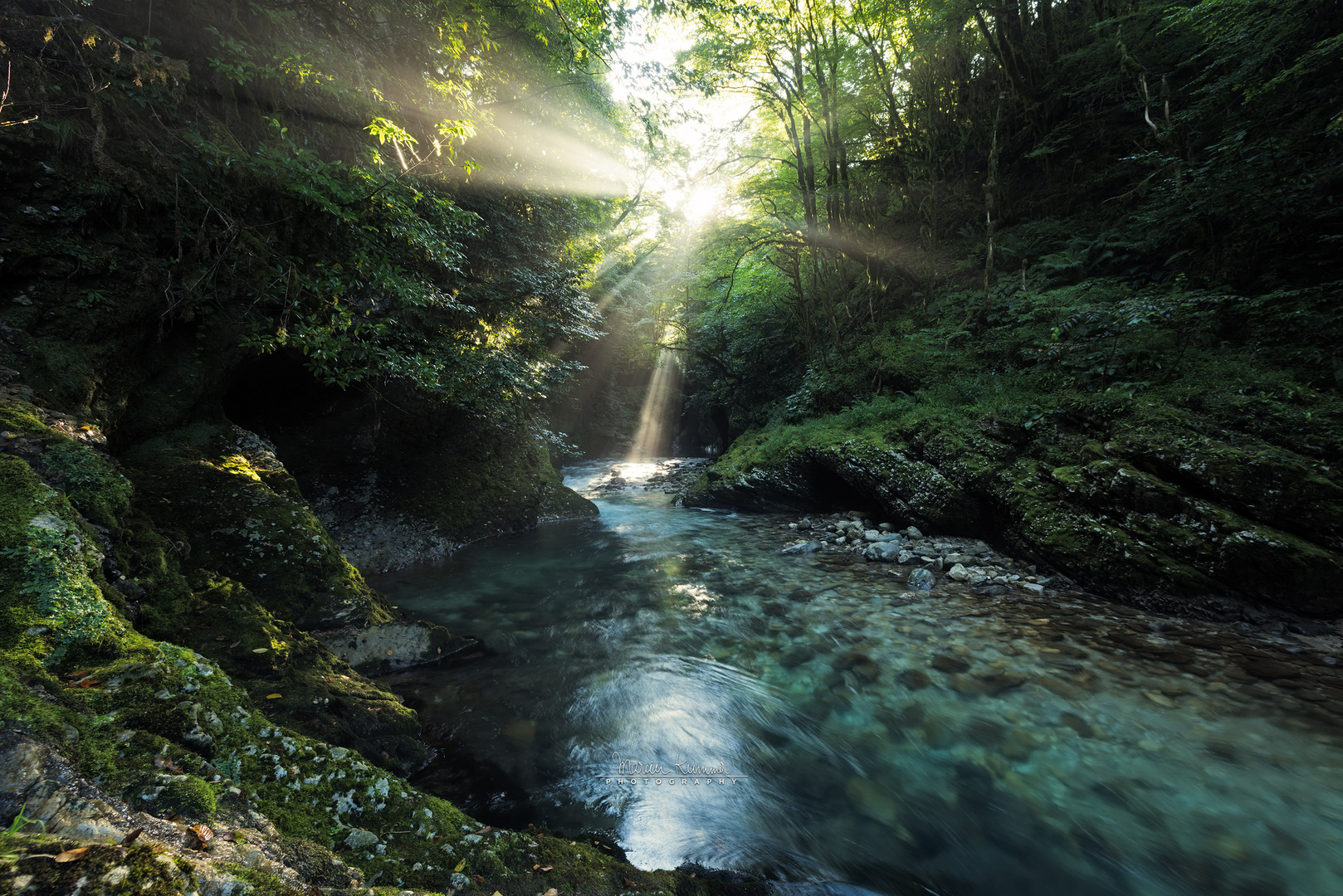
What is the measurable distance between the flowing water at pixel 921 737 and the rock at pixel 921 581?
0.20 meters

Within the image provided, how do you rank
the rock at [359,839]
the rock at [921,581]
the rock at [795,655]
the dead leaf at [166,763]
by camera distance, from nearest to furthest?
the dead leaf at [166,763], the rock at [359,839], the rock at [795,655], the rock at [921,581]

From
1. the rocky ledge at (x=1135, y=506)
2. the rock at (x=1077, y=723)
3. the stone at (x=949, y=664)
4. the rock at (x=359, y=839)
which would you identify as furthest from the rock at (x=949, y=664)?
the rock at (x=359, y=839)

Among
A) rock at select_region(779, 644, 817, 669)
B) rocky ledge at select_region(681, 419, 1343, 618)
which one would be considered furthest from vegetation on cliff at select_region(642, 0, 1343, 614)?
rock at select_region(779, 644, 817, 669)

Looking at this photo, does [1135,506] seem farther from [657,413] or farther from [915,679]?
[657,413]

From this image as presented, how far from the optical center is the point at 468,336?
8359mm

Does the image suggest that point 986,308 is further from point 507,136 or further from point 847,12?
point 507,136

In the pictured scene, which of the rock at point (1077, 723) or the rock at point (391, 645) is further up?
the rock at point (391, 645)

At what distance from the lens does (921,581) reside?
614 cm

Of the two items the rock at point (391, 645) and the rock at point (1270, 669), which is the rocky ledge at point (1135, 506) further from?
the rock at point (391, 645)

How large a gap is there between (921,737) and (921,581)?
2.71m

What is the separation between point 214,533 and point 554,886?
161 inches

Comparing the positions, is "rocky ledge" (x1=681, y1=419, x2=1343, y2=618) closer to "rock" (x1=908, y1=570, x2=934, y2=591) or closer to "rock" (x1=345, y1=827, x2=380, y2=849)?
"rock" (x1=908, y1=570, x2=934, y2=591)

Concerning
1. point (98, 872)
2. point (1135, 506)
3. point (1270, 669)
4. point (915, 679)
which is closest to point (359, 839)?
point (98, 872)

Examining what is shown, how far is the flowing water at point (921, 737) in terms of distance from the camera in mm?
2822
